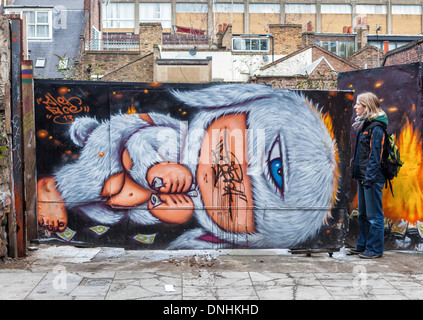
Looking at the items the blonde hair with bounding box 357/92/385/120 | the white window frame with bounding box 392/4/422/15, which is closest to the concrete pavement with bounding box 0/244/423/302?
the blonde hair with bounding box 357/92/385/120

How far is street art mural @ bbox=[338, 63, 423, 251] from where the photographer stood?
636cm

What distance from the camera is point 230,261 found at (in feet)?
19.2

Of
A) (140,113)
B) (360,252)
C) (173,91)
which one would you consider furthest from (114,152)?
(360,252)

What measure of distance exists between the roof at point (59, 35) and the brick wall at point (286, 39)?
46.9ft

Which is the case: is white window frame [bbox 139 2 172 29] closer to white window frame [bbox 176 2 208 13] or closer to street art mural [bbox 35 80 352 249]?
white window frame [bbox 176 2 208 13]

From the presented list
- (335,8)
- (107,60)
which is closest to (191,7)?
(335,8)

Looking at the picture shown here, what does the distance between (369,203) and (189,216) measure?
2.23 m

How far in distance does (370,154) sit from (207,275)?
252 cm

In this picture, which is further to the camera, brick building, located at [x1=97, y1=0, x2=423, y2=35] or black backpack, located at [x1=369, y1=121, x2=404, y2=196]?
brick building, located at [x1=97, y1=0, x2=423, y2=35]

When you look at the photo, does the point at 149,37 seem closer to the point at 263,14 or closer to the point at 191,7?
the point at 191,7

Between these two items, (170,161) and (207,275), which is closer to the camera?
(207,275)

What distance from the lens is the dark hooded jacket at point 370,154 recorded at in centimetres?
600

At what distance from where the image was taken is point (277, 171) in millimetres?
6016

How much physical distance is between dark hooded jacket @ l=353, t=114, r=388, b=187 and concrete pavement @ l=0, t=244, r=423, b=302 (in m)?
1.01
